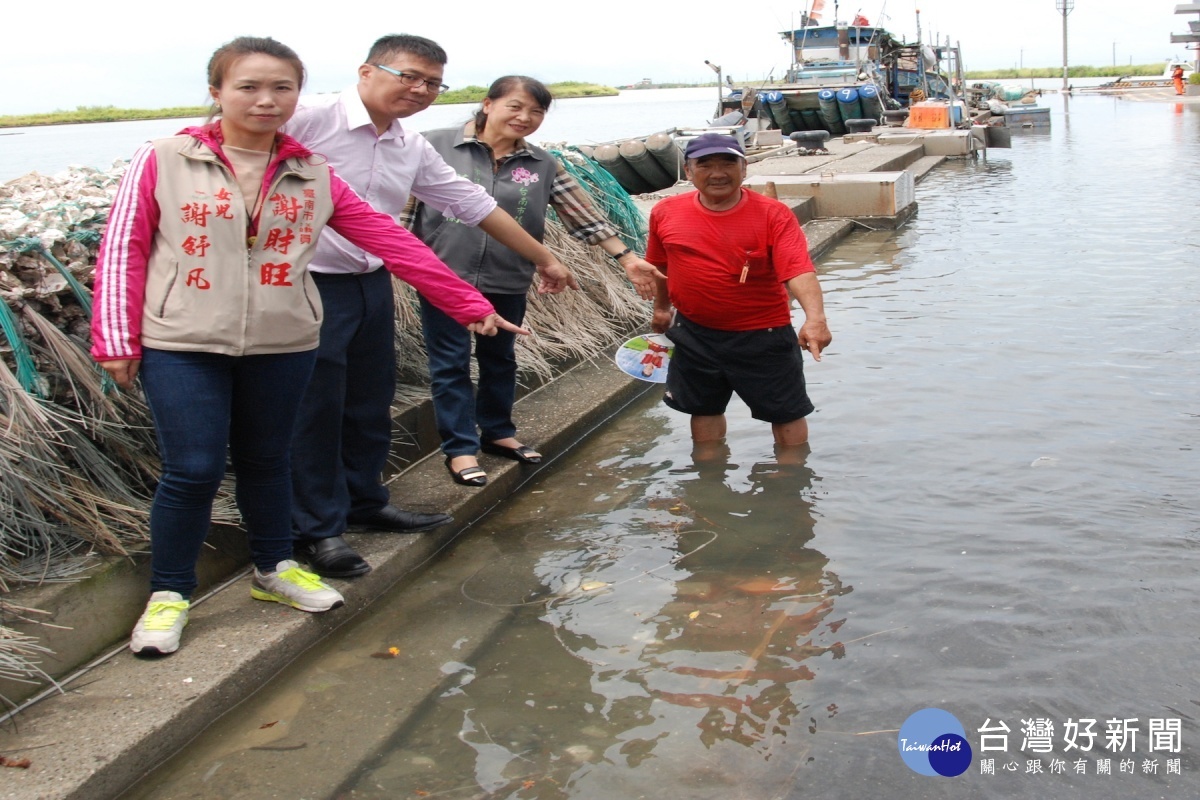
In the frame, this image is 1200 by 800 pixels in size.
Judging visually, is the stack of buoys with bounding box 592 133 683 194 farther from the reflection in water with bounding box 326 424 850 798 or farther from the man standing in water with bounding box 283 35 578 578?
the man standing in water with bounding box 283 35 578 578


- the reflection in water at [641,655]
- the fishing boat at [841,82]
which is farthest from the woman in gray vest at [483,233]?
the fishing boat at [841,82]

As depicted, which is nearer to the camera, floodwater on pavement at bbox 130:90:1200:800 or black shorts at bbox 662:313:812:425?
floodwater on pavement at bbox 130:90:1200:800

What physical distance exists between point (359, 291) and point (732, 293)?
1.61 metres

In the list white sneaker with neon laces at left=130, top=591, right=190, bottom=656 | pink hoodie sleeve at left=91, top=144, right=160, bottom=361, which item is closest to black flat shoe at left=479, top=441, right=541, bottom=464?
white sneaker with neon laces at left=130, top=591, right=190, bottom=656

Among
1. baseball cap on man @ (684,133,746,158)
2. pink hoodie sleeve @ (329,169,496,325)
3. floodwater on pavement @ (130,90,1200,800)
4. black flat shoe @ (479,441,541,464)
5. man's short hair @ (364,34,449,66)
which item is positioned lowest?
floodwater on pavement @ (130,90,1200,800)

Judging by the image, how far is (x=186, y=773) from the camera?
9.43 feet

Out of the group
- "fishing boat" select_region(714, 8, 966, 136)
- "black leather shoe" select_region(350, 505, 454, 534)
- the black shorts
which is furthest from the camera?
"fishing boat" select_region(714, 8, 966, 136)

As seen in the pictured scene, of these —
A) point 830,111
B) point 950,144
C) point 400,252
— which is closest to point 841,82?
point 830,111

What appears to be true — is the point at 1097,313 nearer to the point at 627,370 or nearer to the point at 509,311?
the point at 627,370

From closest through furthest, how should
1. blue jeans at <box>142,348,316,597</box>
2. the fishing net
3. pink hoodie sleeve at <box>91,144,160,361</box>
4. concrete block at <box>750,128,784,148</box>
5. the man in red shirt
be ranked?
pink hoodie sleeve at <box>91,144,160,361</box>, blue jeans at <box>142,348,316,597</box>, the fishing net, the man in red shirt, concrete block at <box>750,128,784,148</box>

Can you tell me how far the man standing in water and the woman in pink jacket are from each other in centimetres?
37

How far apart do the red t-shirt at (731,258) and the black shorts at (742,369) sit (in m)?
0.05

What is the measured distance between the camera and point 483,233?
4.59 m

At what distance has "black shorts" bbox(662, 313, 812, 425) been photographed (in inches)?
187
